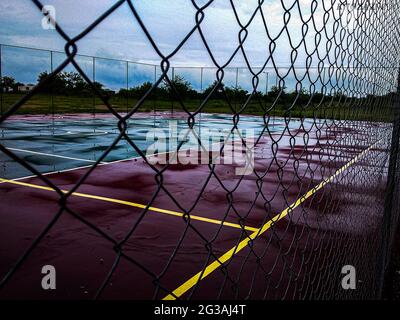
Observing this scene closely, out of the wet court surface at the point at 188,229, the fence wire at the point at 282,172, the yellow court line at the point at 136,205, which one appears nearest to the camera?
the fence wire at the point at 282,172

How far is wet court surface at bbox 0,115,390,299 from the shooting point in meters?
2.83

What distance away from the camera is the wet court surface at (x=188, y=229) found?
2.83 m

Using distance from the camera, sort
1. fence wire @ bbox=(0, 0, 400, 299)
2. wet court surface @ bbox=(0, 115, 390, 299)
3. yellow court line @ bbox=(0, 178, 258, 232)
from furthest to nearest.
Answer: yellow court line @ bbox=(0, 178, 258, 232)
wet court surface @ bbox=(0, 115, 390, 299)
fence wire @ bbox=(0, 0, 400, 299)

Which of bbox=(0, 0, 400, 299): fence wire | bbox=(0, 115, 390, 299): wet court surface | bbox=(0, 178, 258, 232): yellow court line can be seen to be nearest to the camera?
bbox=(0, 0, 400, 299): fence wire

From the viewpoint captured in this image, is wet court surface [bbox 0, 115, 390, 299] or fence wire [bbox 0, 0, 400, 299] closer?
fence wire [bbox 0, 0, 400, 299]

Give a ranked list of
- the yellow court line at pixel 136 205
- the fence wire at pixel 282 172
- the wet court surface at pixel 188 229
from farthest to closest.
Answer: the yellow court line at pixel 136 205
the wet court surface at pixel 188 229
the fence wire at pixel 282 172

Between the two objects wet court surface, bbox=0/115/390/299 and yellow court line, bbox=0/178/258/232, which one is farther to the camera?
yellow court line, bbox=0/178/258/232

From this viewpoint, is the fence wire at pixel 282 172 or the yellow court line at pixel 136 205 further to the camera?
the yellow court line at pixel 136 205

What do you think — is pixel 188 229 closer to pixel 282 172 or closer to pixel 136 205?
pixel 136 205

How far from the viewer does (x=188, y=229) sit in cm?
536

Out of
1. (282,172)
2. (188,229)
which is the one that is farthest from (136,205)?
(282,172)
